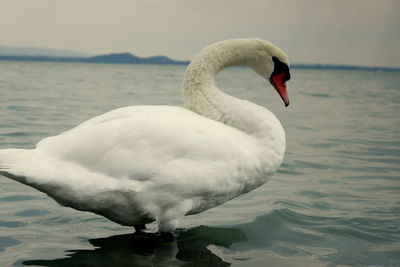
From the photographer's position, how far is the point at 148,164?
4.19 meters

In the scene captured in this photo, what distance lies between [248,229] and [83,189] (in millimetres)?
1916

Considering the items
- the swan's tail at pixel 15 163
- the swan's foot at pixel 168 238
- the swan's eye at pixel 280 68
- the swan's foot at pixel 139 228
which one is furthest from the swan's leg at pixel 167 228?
the swan's eye at pixel 280 68

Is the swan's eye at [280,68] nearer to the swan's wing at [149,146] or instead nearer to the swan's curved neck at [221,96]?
the swan's curved neck at [221,96]

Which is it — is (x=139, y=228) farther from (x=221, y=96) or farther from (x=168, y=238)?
(x=221, y=96)

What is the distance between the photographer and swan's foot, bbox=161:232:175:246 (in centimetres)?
445

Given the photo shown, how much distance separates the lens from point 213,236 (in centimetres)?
523

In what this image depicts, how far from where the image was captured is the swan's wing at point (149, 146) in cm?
420

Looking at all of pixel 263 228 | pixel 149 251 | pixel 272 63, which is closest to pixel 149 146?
pixel 149 251

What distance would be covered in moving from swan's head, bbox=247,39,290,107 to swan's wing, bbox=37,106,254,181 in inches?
38.2

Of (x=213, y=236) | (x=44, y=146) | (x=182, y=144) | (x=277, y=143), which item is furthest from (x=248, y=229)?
(x=44, y=146)

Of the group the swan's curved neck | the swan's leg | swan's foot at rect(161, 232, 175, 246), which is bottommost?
swan's foot at rect(161, 232, 175, 246)

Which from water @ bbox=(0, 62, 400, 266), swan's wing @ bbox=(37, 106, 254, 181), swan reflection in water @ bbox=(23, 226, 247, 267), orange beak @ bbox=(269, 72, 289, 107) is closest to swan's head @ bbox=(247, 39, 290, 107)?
orange beak @ bbox=(269, 72, 289, 107)

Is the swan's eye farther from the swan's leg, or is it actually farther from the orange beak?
the swan's leg

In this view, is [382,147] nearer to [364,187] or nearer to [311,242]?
[364,187]
